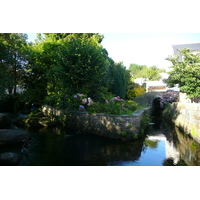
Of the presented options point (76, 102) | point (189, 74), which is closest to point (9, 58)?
point (76, 102)

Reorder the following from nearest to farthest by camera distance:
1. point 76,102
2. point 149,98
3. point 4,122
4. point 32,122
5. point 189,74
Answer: point 76,102 → point 4,122 → point 32,122 → point 189,74 → point 149,98

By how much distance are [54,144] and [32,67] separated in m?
10.4

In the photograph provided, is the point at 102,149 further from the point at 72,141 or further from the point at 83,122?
the point at 83,122

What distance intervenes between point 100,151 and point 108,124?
6.79 ft

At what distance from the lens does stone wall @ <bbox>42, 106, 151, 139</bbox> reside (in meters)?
8.09

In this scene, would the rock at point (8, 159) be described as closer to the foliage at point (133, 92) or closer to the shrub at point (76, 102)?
the shrub at point (76, 102)

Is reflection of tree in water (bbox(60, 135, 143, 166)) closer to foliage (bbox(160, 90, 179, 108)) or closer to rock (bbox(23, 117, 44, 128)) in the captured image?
rock (bbox(23, 117, 44, 128))

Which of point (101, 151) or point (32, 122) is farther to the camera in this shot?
point (32, 122)

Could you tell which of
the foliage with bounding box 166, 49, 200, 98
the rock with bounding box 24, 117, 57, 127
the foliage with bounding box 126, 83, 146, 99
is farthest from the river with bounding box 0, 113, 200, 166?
the foliage with bounding box 126, 83, 146, 99

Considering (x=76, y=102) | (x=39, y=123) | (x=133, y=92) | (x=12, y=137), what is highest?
(x=133, y=92)

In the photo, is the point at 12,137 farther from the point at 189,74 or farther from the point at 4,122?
the point at 189,74

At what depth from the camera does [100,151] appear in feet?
21.6

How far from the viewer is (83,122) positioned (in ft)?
31.3
